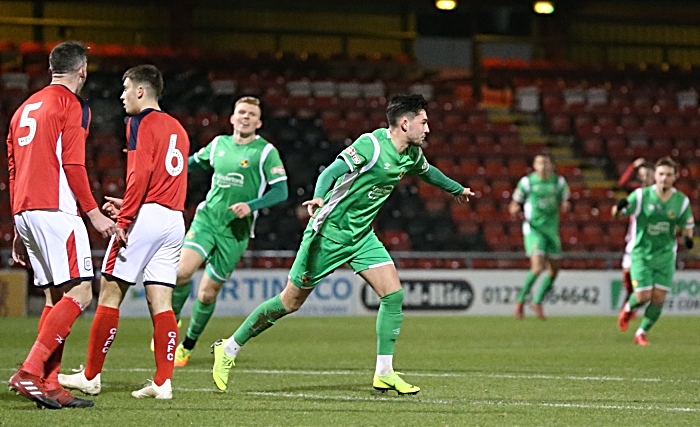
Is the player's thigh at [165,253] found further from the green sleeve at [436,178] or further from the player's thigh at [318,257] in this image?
the green sleeve at [436,178]

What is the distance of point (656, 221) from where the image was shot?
1308 centimetres

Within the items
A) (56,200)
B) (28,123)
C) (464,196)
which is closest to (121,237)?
(56,200)

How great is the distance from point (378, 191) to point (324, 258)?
59cm

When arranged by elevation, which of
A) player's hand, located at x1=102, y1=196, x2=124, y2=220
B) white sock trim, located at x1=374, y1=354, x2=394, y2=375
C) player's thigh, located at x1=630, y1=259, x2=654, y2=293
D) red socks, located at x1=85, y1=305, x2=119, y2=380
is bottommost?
white sock trim, located at x1=374, y1=354, x2=394, y2=375

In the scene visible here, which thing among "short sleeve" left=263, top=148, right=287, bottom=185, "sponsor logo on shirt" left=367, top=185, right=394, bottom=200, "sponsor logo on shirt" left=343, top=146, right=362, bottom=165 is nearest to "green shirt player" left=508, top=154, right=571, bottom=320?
"short sleeve" left=263, top=148, right=287, bottom=185

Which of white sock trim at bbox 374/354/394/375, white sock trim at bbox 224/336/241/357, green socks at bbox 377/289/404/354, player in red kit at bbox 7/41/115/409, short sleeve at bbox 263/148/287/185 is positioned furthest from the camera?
short sleeve at bbox 263/148/287/185

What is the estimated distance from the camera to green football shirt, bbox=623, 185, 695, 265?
42.6ft

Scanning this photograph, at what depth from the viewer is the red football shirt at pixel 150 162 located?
279 inches

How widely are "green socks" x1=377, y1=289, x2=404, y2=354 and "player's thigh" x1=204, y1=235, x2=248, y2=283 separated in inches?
96.5

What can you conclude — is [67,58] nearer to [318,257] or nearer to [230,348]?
[318,257]

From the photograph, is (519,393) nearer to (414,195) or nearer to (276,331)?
(276,331)

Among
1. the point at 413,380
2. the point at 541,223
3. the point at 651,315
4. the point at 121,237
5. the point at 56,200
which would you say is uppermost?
the point at 541,223

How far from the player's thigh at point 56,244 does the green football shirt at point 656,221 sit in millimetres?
7809

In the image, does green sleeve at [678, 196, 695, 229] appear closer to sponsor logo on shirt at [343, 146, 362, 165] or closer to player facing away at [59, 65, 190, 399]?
sponsor logo on shirt at [343, 146, 362, 165]
